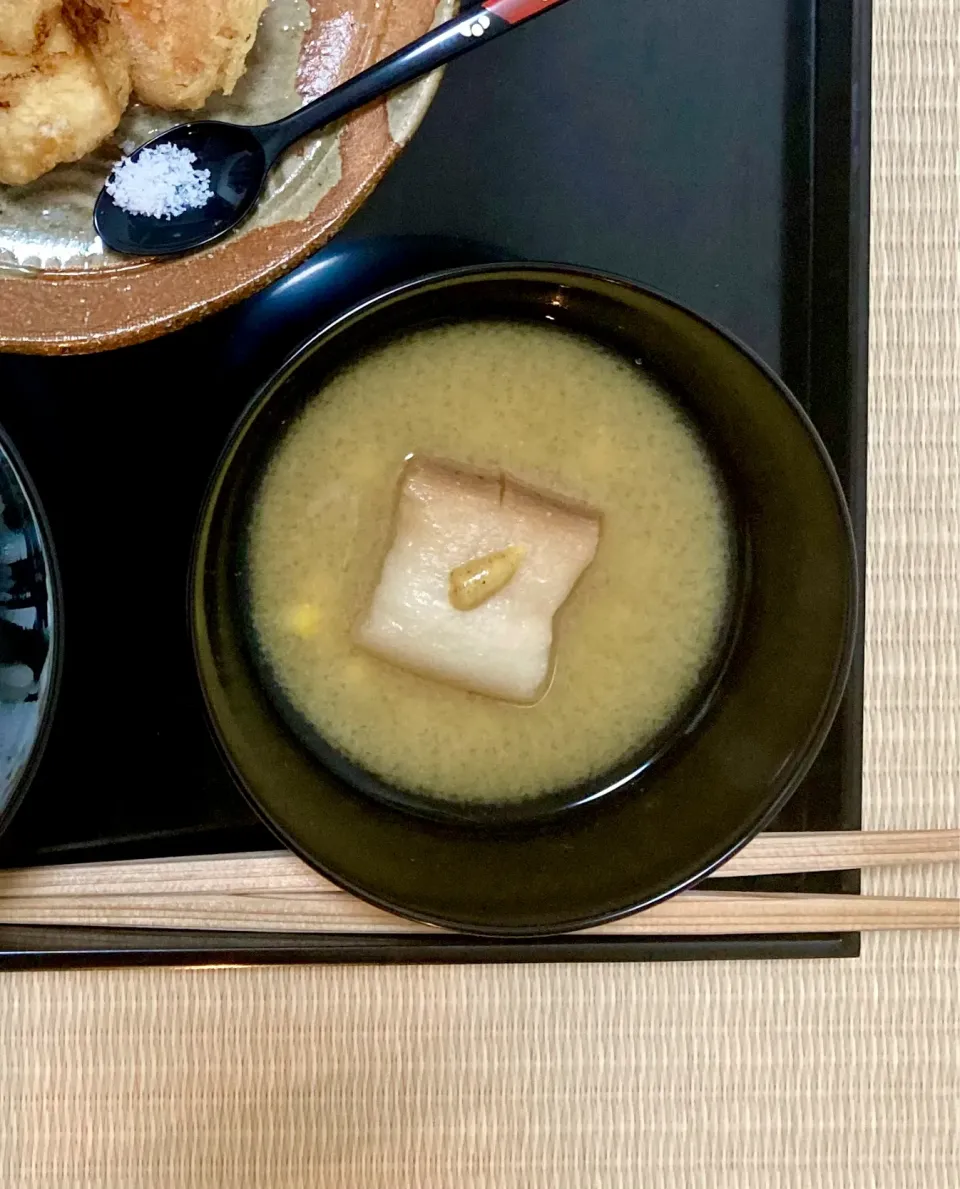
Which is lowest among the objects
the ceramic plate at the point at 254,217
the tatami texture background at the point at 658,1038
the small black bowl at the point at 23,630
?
the tatami texture background at the point at 658,1038

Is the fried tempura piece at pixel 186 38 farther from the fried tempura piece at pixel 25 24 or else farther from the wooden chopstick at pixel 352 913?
the wooden chopstick at pixel 352 913

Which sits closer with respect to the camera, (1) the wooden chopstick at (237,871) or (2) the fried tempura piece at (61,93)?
(2) the fried tempura piece at (61,93)

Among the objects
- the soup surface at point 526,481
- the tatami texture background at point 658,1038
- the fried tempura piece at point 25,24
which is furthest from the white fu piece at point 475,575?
the fried tempura piece at point 25,24

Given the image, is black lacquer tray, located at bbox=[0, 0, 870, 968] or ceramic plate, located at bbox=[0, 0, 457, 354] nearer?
ceramic plate, located at bbox=[0, 0, 457, 354]

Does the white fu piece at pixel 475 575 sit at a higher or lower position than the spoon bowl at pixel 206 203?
lower

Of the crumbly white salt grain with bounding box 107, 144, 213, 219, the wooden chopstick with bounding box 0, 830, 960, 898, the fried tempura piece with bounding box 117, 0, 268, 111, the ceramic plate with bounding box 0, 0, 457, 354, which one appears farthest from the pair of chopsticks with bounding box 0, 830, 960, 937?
the fried tempura piece with bounding box 117, 0, 268, 111

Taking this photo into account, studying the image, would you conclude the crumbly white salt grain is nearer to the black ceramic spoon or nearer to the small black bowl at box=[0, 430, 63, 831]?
the black ceramic spoon
